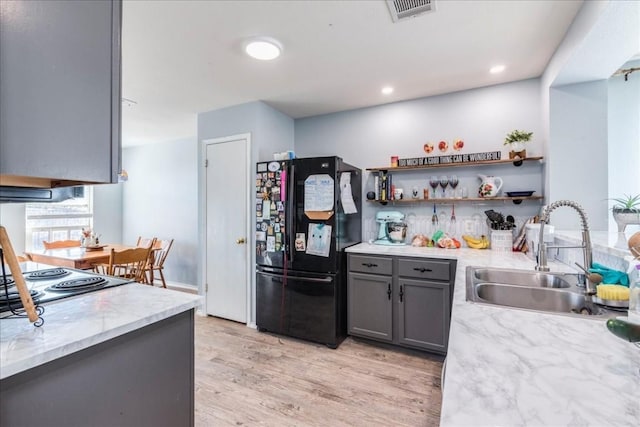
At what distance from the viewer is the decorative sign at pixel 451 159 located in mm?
2785

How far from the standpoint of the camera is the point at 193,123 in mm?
4168

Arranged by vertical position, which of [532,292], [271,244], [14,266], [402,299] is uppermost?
[14,266]

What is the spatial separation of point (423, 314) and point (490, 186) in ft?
4.48

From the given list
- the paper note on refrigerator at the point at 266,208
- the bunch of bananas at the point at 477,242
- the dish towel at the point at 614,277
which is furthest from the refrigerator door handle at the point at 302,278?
the dish towel at the point at 614,277

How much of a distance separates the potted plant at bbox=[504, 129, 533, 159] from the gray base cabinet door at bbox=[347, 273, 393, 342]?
1619 millimetres

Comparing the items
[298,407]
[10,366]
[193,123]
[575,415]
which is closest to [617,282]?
[575,415]

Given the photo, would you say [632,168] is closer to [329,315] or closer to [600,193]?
[600,193]

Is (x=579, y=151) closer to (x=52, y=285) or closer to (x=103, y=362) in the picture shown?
(x=103, y=362)

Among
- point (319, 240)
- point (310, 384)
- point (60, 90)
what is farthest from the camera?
point (319, 240)

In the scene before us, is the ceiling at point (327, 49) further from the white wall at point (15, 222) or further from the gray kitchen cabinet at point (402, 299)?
the white wall at point (15, 222)

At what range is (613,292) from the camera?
1.13 m

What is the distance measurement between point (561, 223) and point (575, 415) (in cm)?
238

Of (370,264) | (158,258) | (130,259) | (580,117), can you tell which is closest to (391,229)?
(370,264)

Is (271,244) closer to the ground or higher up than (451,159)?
closer to the ground
